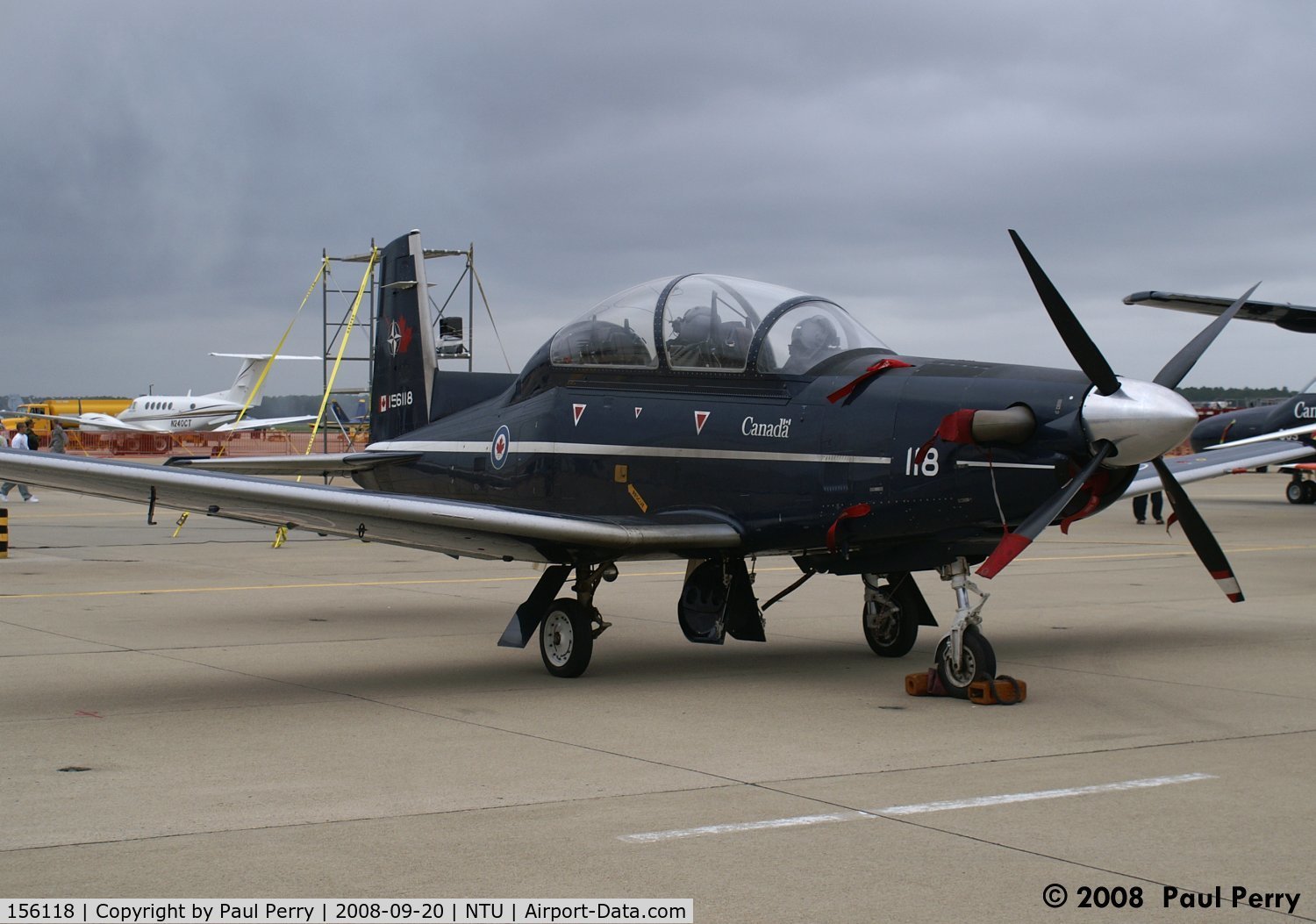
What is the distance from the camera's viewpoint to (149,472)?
8.00 meters

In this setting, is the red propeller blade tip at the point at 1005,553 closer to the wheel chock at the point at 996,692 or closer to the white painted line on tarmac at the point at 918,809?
the wheel chock at the point at 996,692

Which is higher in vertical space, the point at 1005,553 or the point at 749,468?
the point at 749,468

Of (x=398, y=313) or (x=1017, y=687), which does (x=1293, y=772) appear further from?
(x=398, y=313)

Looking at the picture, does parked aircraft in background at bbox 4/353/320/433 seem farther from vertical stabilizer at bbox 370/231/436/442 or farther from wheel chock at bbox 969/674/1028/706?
wheel chock at bbox 969/674/1028/706

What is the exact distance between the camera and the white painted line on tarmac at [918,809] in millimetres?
5117

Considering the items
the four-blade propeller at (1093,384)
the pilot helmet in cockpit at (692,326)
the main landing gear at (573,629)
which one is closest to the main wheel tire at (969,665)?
the four-blade propeller at (1093,384)

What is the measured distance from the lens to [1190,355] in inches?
326

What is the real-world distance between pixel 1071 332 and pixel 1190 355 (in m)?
1.31

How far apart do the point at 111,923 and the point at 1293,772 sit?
526cm

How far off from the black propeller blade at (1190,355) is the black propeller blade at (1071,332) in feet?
2.55

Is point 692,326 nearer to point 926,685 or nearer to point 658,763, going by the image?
point 926,685

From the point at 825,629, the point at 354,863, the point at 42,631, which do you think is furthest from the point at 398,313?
the point at 354,863
